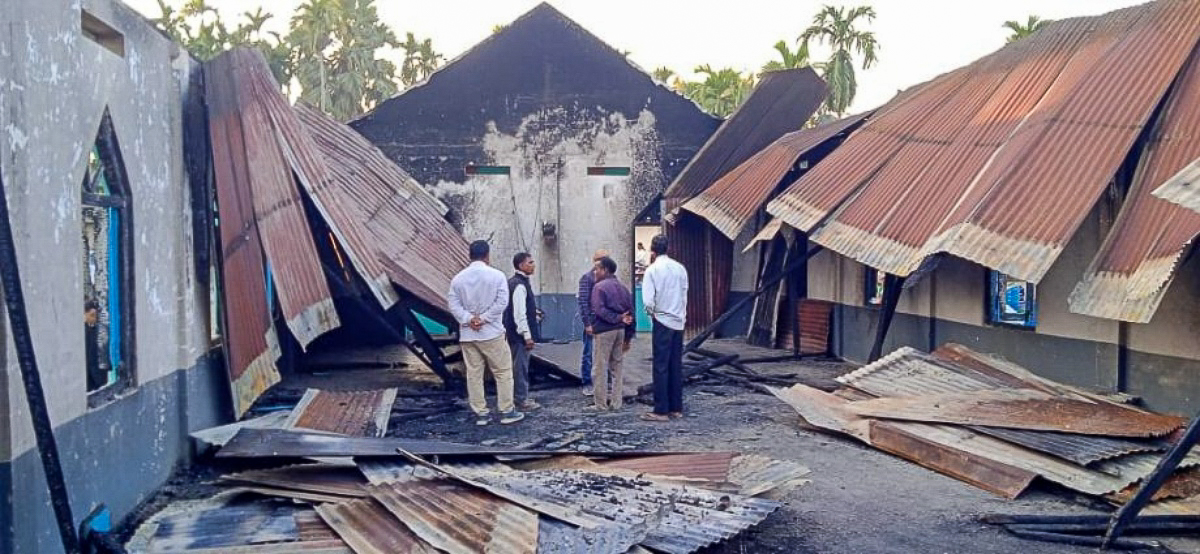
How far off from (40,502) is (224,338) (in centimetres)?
317

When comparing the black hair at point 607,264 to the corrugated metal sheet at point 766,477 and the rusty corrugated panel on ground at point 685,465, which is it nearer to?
the rusty corrugated panel on ground at point 685,465

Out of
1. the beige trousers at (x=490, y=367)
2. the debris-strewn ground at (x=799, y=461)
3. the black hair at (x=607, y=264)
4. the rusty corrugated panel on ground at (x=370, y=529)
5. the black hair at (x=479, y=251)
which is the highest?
the black hair at (x=479, y=251)

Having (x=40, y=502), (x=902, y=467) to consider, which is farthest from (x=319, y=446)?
(x=902, y=467)

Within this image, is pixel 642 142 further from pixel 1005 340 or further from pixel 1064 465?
pixel 1064 465

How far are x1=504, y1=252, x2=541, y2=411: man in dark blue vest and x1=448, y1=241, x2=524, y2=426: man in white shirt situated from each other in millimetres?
334

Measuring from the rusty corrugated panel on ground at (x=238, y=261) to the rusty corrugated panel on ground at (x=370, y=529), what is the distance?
7.87 ft

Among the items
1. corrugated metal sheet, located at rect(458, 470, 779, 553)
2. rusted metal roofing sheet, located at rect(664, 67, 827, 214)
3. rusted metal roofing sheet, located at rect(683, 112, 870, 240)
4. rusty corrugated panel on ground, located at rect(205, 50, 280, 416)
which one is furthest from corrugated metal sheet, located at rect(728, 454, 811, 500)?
rusted metal roofing sheet, located at rect(664, 67, 827, 214)

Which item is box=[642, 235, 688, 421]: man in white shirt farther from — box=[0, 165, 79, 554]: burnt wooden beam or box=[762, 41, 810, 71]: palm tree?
box=[762, 41, 810, 71]: palm tree

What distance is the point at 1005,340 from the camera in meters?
10.2

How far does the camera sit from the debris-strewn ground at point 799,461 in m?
5.79

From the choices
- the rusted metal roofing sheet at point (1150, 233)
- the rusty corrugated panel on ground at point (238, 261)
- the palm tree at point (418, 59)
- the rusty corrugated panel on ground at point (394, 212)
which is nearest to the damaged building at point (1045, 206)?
the rusted metal roofing sheet at point (1150, 233)

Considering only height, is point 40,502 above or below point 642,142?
below

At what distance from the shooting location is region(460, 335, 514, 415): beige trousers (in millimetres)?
9266

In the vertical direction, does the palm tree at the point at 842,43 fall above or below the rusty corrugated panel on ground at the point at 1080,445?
above
